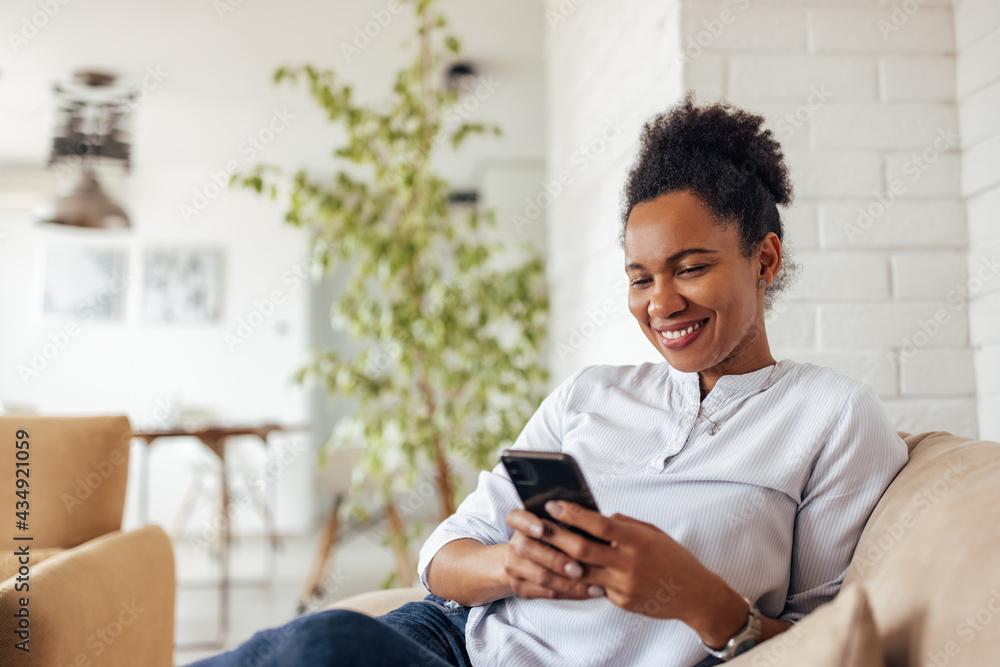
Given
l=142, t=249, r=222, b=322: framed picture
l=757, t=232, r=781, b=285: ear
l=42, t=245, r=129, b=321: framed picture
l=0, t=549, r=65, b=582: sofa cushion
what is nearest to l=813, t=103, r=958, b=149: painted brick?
l=757, t=232, r=781, b=285: ear

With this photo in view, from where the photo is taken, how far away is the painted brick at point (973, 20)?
1343 millimetres

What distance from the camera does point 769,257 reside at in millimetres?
1088

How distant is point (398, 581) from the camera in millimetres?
3453

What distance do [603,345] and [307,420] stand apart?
4.23 metres

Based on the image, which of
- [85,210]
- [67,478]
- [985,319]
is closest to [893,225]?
[985,319]

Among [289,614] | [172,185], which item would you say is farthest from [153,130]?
[289,614]

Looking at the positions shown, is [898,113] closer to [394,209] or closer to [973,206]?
[973,206]

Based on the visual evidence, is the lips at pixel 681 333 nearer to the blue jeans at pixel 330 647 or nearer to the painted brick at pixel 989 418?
the blue jeans at pixel 330 647

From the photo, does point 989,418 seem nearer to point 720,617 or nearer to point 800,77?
point 800,77

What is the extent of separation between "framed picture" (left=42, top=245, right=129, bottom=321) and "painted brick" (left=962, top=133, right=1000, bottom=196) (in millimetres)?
5477

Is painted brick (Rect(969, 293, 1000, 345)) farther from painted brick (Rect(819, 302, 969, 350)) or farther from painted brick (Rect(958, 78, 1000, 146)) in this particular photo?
painted brick (Rect(958, 78, 1000, 146))

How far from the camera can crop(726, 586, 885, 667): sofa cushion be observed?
1.98 ft

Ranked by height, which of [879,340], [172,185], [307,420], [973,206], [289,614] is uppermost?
[172,185]

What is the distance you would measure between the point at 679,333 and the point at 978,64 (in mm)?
891
